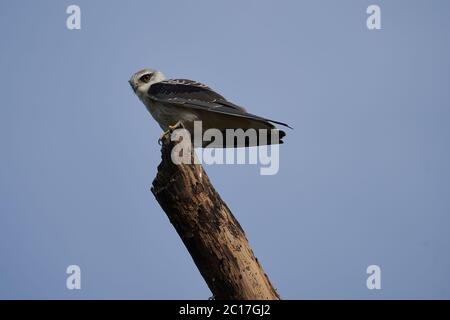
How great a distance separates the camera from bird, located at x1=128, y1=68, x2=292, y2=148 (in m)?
6.83

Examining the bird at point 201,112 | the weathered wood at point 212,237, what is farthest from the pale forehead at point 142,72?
the weathered wood at point 212,237

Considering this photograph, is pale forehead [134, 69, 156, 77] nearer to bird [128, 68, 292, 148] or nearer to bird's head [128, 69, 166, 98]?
bird's head [128, 69, 166, 98]

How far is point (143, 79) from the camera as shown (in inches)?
313

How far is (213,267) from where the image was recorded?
15.8 ft

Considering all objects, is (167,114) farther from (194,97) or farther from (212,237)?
(212,237)

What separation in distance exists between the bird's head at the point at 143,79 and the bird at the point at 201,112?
1.03ft

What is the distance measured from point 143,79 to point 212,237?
12.4ft

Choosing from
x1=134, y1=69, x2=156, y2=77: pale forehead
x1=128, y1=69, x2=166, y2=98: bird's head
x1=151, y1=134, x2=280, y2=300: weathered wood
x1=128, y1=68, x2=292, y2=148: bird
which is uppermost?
x1=134, y1=69, x2=156, y2=77: pale forehead

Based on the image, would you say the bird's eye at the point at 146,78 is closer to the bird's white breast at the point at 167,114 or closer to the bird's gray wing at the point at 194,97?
the bird's gray wing at the point at 194,97

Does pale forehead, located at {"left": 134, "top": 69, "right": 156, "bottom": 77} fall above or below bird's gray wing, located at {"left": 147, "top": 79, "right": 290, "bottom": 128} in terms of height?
above

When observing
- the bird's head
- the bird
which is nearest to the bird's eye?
the bird's head

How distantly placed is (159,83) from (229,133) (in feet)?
4.03
